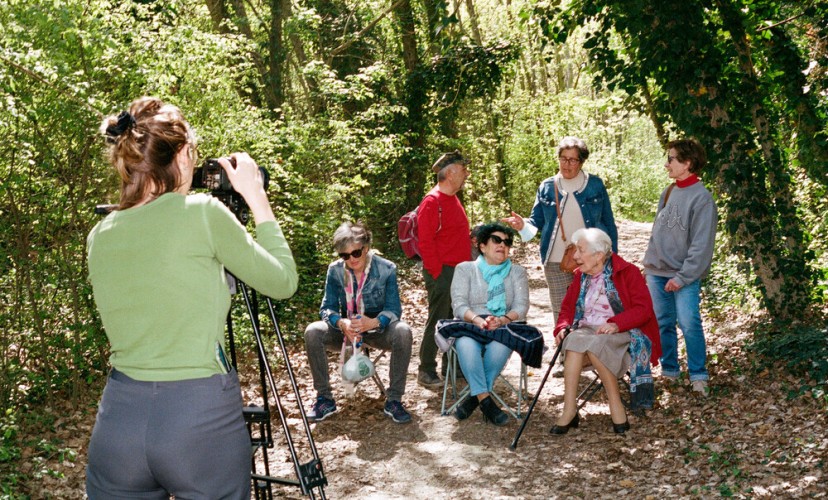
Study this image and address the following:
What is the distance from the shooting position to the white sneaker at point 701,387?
5730mm

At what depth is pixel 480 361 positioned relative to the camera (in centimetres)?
566

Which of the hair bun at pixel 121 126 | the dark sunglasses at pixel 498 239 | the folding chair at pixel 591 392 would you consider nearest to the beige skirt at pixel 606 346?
the folding chair at pixel 591 392

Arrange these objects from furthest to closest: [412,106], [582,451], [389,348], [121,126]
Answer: [412,106], [389,348], [582,451], [121,126]

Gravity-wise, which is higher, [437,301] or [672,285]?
[437,301]

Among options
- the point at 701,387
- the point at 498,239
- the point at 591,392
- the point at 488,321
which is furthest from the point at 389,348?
the point at 701,387

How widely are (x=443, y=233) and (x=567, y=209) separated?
102 centimetres

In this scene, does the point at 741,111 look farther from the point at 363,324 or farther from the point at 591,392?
the point at 363,324

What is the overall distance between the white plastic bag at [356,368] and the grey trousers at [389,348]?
201mm

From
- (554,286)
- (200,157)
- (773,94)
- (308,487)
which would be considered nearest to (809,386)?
(554,286)

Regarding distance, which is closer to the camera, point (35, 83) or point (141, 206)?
point (141, 206)

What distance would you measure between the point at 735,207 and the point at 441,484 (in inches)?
133

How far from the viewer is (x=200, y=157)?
740 centimetres

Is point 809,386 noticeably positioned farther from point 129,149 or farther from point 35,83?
point 35,83

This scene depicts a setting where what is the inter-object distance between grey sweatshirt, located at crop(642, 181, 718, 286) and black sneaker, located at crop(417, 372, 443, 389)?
194cm
